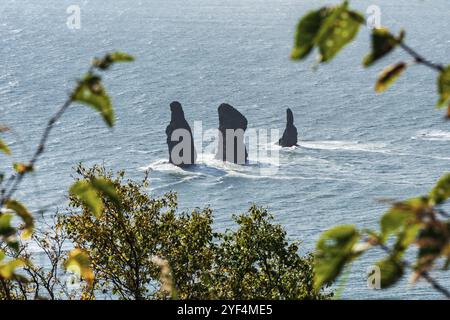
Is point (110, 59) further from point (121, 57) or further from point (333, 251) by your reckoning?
point (333, 251)

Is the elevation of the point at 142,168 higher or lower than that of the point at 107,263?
lower

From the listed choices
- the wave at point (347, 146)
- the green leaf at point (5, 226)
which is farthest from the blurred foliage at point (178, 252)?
the wave at point (347, 146)

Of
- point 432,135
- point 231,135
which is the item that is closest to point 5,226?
point 231,135

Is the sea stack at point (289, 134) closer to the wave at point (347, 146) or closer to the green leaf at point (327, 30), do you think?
the wave at point (347, 146)

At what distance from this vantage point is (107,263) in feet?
87.5

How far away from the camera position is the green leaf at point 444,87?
2854 millimetres

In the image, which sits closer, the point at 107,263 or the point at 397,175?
the point at 107,263

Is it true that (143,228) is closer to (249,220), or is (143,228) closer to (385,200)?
(249,220)

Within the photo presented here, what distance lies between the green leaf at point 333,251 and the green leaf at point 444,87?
0.48 meters

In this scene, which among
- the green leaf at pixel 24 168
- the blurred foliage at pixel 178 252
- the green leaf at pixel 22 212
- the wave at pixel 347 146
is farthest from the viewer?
the wave at pixel 347 146
